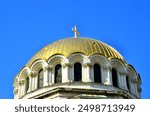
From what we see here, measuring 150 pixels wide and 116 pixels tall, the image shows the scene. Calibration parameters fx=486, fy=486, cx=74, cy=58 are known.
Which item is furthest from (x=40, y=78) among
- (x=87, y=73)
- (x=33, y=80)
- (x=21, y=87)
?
(x=87, y=73)

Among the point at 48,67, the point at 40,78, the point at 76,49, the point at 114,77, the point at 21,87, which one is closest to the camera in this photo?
the point at 48,67

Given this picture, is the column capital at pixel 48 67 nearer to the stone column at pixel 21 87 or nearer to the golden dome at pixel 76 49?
the golden dome at pixel 76 49

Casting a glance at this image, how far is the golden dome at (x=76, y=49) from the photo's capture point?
2653 centimetres

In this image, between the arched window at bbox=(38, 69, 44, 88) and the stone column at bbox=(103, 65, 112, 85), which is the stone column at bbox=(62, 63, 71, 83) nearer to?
the arched window at bbox=(38, 69, 44, 88)

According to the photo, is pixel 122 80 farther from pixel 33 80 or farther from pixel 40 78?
pixel 33 80

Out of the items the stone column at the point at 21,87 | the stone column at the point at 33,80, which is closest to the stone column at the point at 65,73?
the stone column at the point at 33,80

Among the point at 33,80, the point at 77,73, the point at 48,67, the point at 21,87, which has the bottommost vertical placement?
the point at 21,87

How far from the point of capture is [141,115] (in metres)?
11.8

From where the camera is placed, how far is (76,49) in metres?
26.6

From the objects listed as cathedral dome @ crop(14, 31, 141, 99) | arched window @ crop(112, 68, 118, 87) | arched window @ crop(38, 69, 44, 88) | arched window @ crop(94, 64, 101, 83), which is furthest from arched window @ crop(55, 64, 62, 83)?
arched window @ crop(112, 68, 118, 87)

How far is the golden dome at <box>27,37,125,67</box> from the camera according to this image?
2653 cm

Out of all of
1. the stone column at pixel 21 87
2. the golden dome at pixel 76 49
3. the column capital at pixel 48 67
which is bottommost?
the stone column at pixel 21 87

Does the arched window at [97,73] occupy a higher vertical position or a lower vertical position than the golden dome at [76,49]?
lower

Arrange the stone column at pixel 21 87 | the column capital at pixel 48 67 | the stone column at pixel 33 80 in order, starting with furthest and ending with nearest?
the stone column at pixel 21 87 → the stone column at pixel 33 80 → the column capital at pixel 48 67
